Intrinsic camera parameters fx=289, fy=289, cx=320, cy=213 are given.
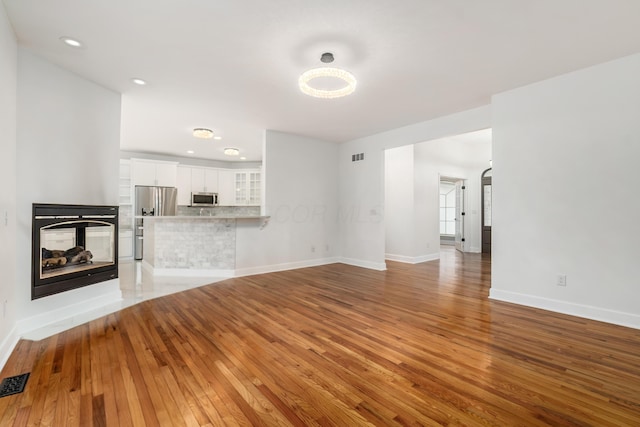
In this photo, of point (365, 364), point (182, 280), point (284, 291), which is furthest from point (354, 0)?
point (182, 280)

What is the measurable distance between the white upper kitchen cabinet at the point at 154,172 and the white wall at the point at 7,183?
202 inches

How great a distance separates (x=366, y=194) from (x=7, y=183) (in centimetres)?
532

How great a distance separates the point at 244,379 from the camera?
2041mm

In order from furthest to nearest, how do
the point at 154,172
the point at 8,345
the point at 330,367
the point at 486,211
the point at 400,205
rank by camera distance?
the point at 486,211
the point at 154,172
the point at 400,205
the point at 8,345
the point at 330,367

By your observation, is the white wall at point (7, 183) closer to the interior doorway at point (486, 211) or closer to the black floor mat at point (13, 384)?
the black floor mat at point (13, 384)

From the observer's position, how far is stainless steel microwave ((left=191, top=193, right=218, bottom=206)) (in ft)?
27.9

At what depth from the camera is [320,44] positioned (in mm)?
2781

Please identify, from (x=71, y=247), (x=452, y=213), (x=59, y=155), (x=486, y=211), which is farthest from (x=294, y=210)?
(x=452, y=213)

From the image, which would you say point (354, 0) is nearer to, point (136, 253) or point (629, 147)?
point (629, 147)

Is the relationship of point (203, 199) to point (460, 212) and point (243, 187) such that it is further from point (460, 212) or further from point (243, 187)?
point (460, 212)

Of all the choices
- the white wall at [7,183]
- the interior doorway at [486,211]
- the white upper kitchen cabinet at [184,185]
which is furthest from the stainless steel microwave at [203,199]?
the interior doorway at [486,211]

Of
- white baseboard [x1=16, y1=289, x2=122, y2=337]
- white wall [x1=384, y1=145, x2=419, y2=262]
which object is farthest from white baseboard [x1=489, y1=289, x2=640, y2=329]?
white baseboard [x1=16, y1=289, x2=122, y2=337]

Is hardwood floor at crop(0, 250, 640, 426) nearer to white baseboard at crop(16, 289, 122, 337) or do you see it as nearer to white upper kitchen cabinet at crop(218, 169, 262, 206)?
white baseboard at crop(16, 289, 122, 337)

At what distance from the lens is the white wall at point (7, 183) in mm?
2316
